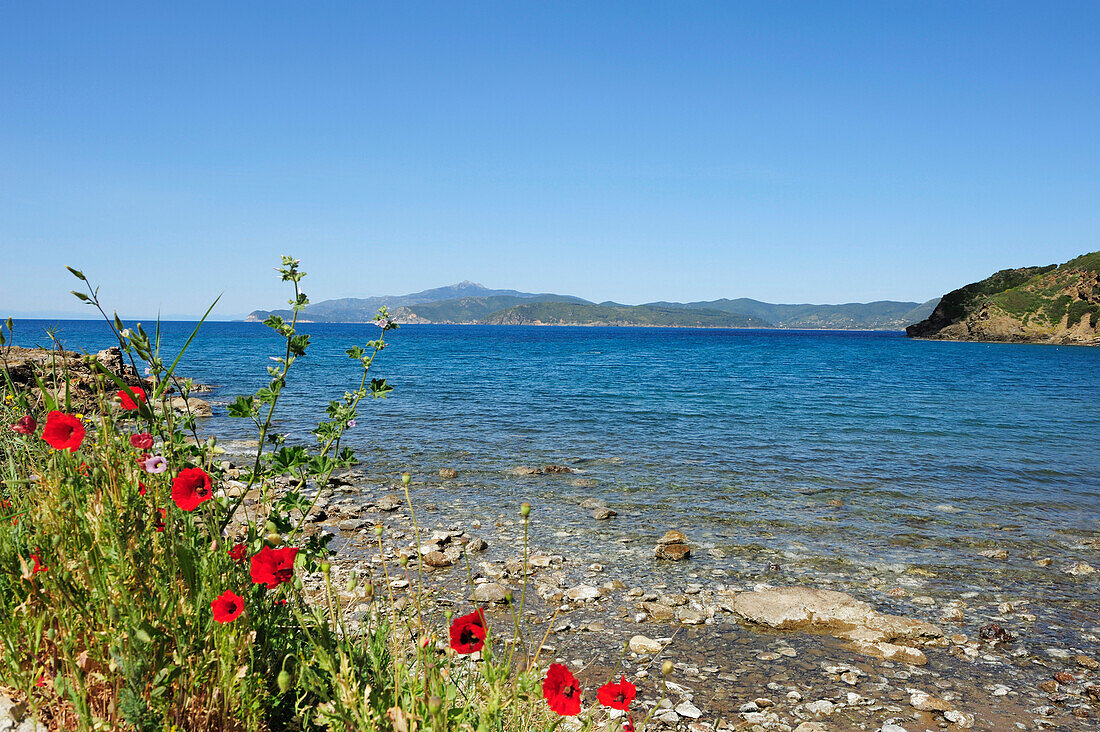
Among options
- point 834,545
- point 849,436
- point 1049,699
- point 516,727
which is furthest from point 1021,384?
point 516,727

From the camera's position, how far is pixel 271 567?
2.74 m

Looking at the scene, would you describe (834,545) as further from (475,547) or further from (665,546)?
(475,547)

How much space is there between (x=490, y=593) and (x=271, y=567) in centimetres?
437

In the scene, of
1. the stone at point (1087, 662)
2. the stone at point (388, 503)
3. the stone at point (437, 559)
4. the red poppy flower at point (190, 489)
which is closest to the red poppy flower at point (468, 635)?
the red poppy flower at point (190, 489)

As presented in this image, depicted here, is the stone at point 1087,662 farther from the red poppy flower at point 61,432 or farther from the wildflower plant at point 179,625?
the red poppy flower at point 61,432

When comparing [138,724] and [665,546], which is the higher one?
[138,724]

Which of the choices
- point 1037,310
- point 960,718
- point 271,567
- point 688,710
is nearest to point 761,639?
point 688,710

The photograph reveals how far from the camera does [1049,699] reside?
16.5 ft

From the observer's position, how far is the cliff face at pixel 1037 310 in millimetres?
91562

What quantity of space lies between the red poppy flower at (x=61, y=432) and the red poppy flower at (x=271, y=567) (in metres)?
1.14

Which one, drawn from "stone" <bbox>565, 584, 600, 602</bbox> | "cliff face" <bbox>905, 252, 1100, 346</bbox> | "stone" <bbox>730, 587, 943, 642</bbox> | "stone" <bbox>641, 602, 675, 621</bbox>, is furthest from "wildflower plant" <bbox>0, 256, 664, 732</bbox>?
"cliff face" <bbox>905, 252, 1100, 346</bbox>

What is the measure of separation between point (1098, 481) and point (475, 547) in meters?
13.7

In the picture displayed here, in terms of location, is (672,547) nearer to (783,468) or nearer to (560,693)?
(560,693)

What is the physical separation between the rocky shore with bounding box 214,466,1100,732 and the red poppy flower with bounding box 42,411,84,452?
274 cm
